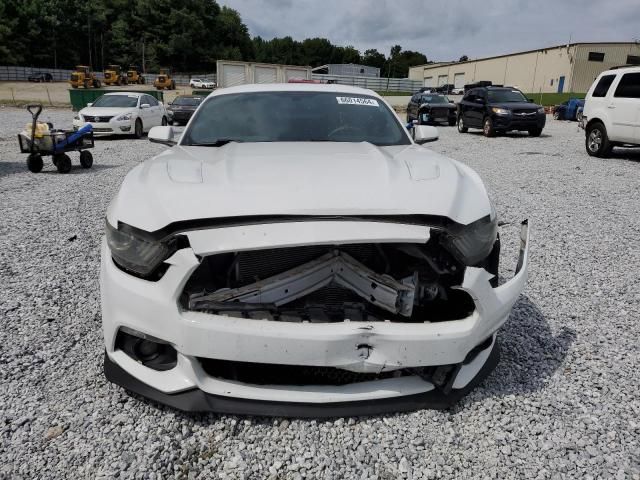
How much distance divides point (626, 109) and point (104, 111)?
13.8m

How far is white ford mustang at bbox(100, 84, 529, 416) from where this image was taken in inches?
72.7

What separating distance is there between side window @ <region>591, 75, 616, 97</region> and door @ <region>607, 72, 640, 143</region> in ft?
0.84

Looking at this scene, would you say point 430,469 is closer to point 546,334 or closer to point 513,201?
point 546,334

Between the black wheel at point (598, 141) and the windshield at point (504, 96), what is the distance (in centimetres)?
510

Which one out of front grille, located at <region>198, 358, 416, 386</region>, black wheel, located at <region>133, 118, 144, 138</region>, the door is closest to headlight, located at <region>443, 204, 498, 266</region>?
front grille, located at <region>198, 358, 416, 386</region>

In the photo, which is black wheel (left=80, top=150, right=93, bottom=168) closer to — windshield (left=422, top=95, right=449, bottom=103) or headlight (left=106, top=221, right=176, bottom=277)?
headlight (left=106, top=221, right=176, bottom=277)

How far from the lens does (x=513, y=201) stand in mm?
6879

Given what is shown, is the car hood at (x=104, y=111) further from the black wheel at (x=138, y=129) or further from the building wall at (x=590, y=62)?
the building wall at (x=590, y=62)

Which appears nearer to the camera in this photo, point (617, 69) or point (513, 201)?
point (513, 201)

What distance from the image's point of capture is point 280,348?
184cm

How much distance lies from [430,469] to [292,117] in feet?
7.75

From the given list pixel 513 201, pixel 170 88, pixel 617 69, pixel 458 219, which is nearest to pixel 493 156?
pixel 617 69

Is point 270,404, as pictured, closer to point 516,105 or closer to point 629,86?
point 629,86

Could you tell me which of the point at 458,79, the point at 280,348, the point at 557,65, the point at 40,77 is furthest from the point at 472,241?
the point at 40,77
